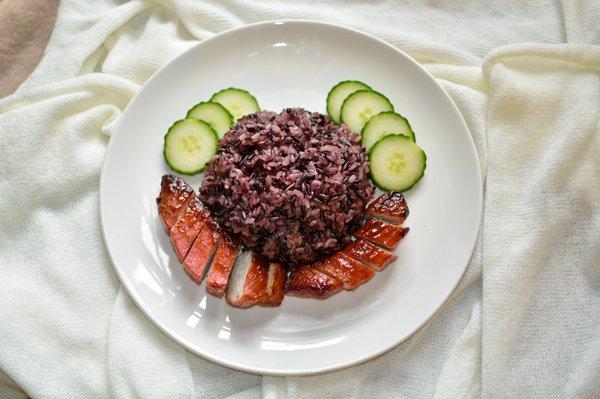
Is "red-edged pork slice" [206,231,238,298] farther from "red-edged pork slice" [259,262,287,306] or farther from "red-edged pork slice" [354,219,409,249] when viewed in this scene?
"red-edged pork slice" [354,219,409,249]

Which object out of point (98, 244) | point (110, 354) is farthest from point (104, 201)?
point (110, 354)

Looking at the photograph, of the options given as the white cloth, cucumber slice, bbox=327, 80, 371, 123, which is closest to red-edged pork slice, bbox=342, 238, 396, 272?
the white cloth

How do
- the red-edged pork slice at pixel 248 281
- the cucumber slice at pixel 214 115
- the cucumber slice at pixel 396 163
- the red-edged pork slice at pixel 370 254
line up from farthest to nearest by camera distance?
1. the cucumber slice at pixel 214 115
2. the cucumber slice at pixel 396 163
3. the red-edged pork slice at pixel 370 254
4. the red-edged pork slice at pixel 248 281

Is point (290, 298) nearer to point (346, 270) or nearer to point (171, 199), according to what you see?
point (346, 270)

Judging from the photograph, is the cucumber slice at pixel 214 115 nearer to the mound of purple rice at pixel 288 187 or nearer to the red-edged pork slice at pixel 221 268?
the mound of purple rice at pixel 288 187

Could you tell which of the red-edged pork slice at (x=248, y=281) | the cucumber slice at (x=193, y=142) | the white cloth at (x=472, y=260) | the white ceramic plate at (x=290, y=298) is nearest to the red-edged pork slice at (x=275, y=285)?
the red-edged pork slice at (x=248, y=281)

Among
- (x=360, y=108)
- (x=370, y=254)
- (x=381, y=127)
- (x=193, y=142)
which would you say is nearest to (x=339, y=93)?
(x=360, y=108)
